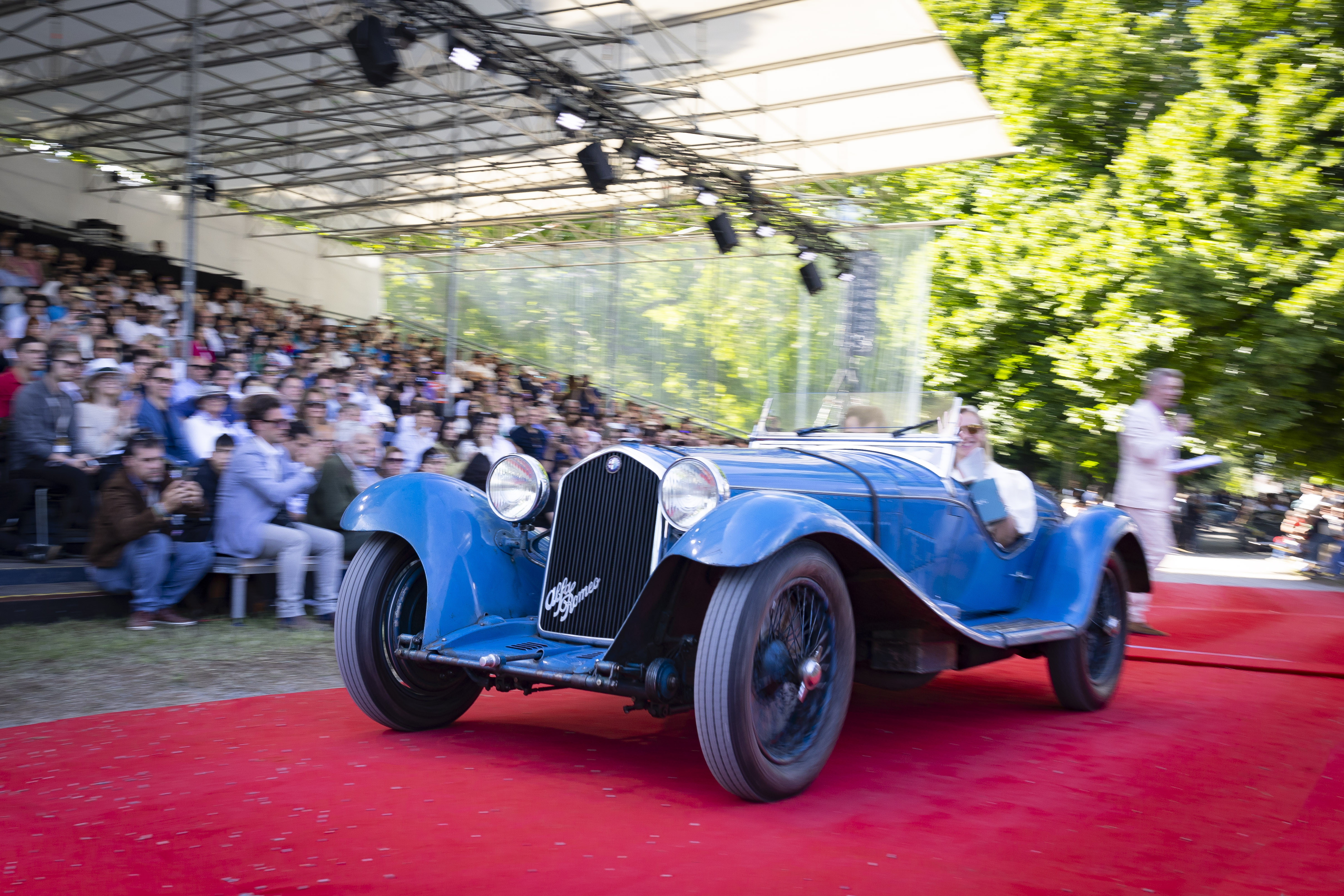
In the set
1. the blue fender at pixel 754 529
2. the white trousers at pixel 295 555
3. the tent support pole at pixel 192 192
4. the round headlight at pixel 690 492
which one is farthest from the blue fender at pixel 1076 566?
the tent support pole at pixel 192 192

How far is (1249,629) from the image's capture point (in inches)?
310

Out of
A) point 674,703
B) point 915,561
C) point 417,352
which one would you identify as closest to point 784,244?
point 417,352

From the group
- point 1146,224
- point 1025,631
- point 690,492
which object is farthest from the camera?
point 1146,224

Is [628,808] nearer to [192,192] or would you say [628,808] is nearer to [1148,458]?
[1148,458]

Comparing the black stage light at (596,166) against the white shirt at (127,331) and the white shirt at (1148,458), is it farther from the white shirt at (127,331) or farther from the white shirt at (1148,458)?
the white shirt at (1148,458)

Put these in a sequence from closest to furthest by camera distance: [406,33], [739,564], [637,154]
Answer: [739,564]
[406,33]
[637,154]

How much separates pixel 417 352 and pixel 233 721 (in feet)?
38.5

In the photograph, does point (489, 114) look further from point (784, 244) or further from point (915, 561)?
point (915, 561)

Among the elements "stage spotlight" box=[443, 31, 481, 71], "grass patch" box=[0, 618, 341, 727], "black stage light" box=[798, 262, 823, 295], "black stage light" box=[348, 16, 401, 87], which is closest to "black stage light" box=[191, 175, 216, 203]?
"stage spotlight" box=[443, 31, 481, 71]

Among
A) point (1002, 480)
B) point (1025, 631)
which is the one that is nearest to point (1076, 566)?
point (1002, 480)

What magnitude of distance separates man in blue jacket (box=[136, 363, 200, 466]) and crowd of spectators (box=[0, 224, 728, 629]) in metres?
0.01

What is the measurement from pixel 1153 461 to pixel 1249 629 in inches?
91.6

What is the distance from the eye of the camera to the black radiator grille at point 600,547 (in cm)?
351

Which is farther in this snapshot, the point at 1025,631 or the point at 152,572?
the point at 152,572
